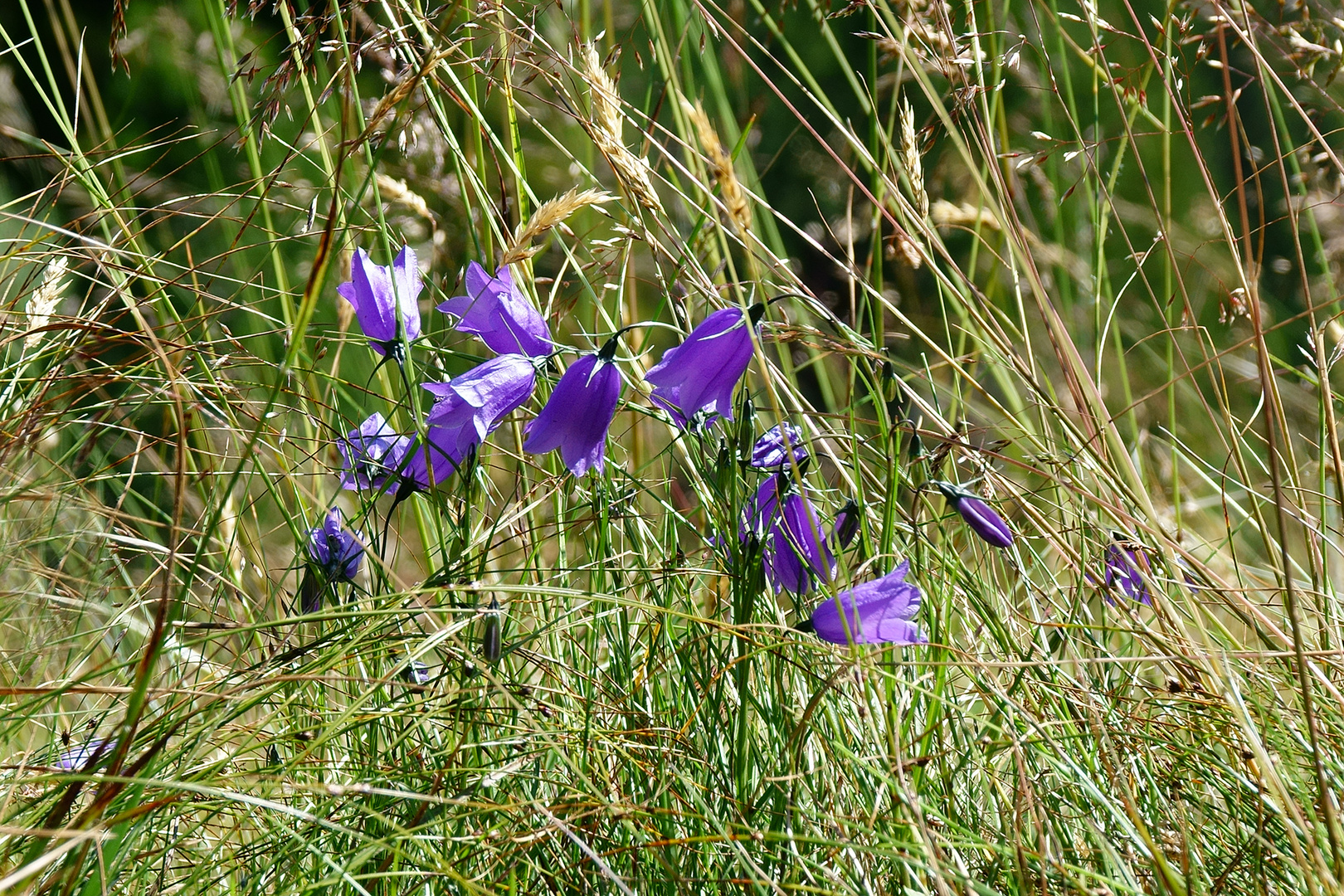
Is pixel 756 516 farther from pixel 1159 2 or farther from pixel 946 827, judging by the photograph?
pixel 1159 2

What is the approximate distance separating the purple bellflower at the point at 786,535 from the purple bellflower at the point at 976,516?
0.13m

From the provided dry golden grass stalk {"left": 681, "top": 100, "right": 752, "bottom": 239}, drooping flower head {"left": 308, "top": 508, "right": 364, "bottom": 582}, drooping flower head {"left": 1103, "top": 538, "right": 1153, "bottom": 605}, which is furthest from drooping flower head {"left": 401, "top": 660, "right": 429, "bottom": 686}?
drooping flower head {"left": 1103, "top": 538, "right": 1153, "bottom": 605}

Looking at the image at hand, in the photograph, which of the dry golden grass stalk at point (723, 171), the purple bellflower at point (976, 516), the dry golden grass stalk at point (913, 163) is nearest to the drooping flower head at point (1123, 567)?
the purple bellflower at point (976, 516)

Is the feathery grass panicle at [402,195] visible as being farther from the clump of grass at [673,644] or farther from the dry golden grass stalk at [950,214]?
the dry golden grass stalk at [950,214]

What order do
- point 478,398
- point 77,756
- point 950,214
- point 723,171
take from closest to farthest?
point 723,171
point 478,398
point 77,756
point 950,214

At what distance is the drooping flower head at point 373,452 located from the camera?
3.43ft

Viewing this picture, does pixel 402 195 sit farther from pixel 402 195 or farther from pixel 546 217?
pixel 546 217

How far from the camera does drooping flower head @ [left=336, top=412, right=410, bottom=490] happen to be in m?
1.05

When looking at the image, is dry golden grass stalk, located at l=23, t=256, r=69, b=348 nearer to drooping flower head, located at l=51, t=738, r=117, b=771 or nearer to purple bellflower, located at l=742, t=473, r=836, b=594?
drooping flower head, located at l=51, t=738, r=117, b=771

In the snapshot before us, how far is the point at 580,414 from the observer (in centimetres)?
98

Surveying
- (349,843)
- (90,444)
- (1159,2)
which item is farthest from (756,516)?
(1159,2)

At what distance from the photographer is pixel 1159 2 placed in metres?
4.23

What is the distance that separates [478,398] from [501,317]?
114 millimetres

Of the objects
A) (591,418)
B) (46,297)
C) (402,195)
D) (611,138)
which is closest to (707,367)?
(591,418)
